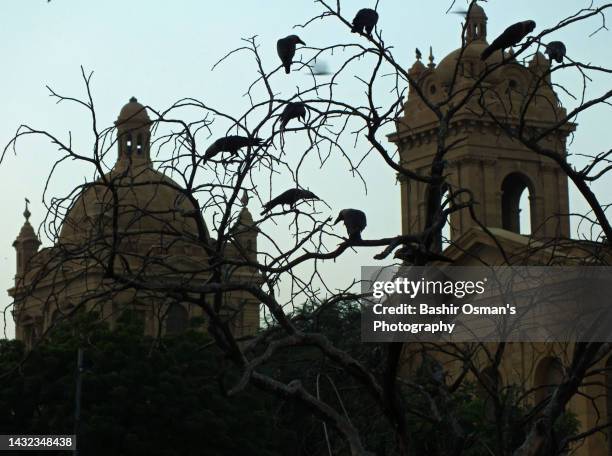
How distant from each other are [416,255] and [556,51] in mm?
1845

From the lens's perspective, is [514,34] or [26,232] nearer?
[514,34]

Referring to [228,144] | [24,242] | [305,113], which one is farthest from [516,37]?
[24,242]

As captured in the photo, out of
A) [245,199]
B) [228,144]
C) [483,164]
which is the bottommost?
[245,199]

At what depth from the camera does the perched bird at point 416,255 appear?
8.82m

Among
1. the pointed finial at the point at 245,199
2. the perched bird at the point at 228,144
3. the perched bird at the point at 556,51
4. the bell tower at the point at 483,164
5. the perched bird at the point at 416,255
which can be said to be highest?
the bell tower at the point at 483,164

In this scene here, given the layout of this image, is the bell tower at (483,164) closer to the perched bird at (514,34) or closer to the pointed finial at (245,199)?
the perched bird at (514,34)

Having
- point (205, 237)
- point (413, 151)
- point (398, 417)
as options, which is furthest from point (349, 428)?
point (413, 151)

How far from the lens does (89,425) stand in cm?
4016

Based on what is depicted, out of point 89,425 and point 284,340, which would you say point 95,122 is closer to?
point 284,340

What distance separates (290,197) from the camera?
9234 millimetres

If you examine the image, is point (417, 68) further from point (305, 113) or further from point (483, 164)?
point (305, 113)

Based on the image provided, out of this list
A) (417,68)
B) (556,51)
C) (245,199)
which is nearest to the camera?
(245,199)

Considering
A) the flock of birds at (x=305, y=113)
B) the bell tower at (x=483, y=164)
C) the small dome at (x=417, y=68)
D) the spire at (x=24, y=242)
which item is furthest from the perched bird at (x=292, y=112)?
the spire at (x=24, y=242)

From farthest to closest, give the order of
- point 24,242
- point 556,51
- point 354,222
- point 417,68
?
point 24,242
point 417,68
point 556,51
point 354,222
